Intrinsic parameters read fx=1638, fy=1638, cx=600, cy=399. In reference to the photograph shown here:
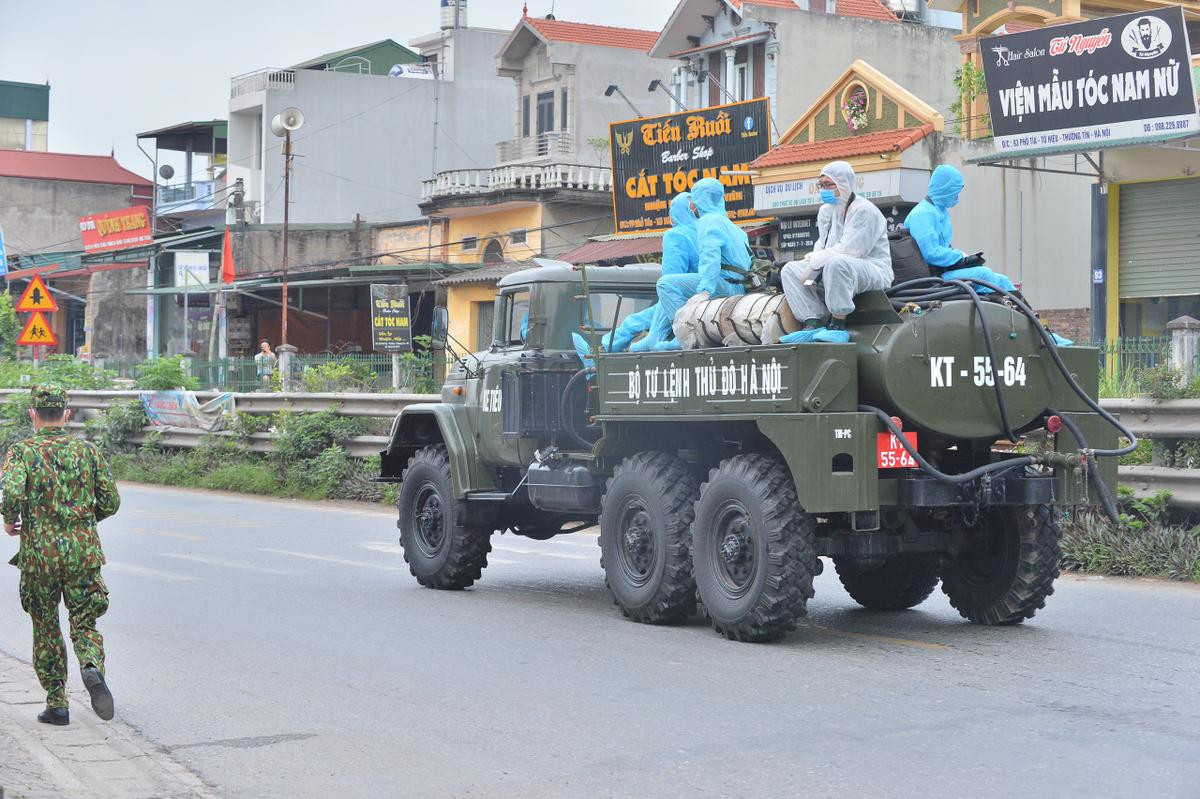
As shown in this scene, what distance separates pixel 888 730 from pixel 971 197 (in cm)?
2527

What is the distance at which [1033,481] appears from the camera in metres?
9.55

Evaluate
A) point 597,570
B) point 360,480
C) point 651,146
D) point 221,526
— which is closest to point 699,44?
point 651,146

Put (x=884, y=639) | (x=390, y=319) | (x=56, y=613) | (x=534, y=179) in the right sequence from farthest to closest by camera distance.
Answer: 1. (x=534, y=179)
2. (x=390, y=319)
3. (x=884, y=639)
4. (x=56, y=613)

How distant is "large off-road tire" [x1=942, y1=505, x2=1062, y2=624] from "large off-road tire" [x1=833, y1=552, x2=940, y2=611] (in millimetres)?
290

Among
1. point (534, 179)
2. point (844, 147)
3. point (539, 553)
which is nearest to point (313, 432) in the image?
point (539, 553)

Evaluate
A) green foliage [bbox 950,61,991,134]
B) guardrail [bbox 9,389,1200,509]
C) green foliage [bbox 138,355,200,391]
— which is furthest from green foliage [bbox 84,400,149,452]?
green foliage [bbox 950,61,991,134]

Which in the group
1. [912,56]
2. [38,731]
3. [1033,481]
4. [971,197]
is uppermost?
[912,56]

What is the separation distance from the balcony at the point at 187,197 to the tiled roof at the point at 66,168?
228 inches

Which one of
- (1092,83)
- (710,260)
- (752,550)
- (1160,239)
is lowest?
(752,550)

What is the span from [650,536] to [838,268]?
92.3 inches

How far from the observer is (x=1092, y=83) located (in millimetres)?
22391

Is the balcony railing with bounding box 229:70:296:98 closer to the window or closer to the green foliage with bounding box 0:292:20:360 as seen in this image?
the green foliage with bounding box 0:292:20:360

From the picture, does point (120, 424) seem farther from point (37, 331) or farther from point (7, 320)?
point (7, 320)

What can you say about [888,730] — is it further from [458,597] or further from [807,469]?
[458,597]
